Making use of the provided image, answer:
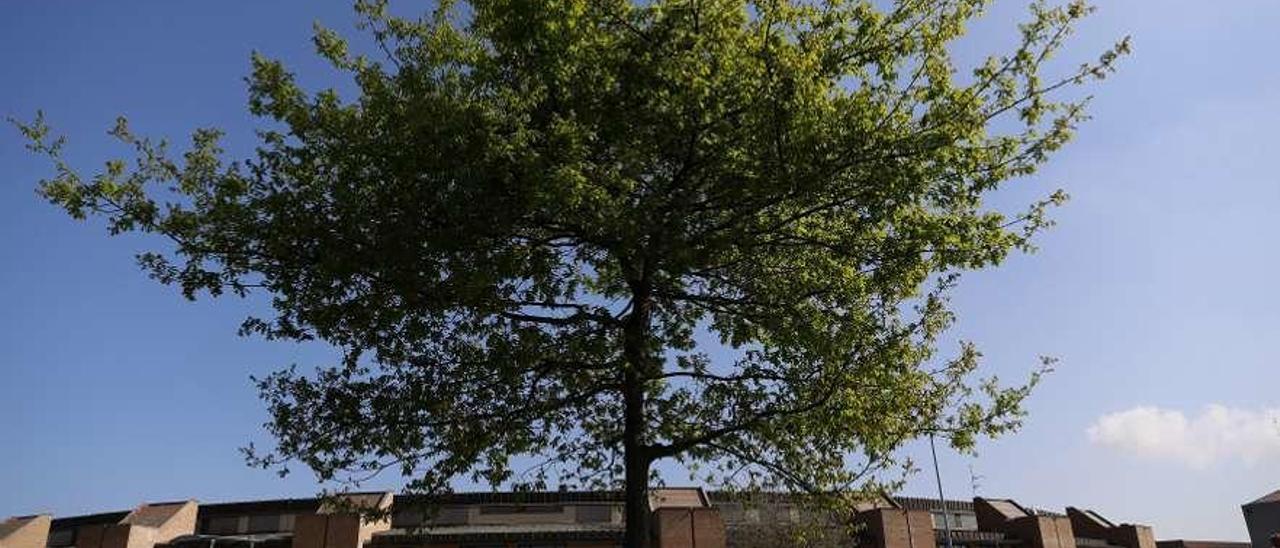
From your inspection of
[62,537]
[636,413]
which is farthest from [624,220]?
[62,537]

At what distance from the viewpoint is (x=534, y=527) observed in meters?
52.9

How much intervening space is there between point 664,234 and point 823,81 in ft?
10.1

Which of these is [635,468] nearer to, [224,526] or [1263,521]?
[1263,521]

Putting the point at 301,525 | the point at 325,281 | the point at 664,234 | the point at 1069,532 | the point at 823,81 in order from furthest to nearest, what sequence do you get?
the point at 1069,532
the point at 301,525
the point at 325,281
the point at 664,234
the point at 823,81

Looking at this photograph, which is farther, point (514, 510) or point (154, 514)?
point (154, 514)

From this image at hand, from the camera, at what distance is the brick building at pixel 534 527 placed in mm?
49594

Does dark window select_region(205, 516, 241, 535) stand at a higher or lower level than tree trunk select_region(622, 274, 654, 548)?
higher

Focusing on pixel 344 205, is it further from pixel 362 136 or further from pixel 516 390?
pixel 516 390

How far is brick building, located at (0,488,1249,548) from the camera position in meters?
49.6

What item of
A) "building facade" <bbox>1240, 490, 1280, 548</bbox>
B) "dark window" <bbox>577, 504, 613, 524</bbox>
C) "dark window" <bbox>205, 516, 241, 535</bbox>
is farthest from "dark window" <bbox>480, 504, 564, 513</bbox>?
"building facade" <bbox>1240, 490, 1280, 548</bbox>

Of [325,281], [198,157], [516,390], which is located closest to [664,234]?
[516,390]

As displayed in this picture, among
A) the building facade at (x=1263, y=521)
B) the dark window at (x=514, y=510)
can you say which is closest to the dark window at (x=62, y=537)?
the dark window at (x=514, y=510)

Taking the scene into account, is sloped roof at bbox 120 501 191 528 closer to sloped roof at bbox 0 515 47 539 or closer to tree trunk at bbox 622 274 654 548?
sloped roof at bbox 0 515 47 539

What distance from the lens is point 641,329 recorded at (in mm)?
Result: 15617
